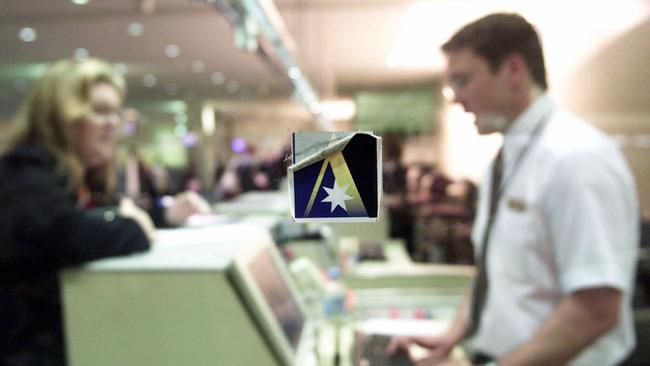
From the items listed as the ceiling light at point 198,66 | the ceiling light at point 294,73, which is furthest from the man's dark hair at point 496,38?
the ceiling light at point 198,66

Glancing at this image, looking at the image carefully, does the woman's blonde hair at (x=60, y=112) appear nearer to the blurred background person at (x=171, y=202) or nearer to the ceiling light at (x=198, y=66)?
the blurred background person at (x=171, y=202)

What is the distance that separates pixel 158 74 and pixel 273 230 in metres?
1.90

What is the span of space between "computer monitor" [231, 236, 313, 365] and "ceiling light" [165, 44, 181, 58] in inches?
73.5

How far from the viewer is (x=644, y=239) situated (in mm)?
2443

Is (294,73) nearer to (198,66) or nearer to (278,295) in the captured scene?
(198,66)

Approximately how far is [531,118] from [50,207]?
1.90ft

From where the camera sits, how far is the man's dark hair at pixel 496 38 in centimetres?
39

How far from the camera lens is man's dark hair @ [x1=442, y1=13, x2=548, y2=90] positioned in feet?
1.29

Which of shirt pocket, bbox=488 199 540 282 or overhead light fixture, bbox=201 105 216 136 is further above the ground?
overhead light fixture, bbox=201 105 216 136

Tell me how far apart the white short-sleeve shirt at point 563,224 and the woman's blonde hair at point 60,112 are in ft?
1.94

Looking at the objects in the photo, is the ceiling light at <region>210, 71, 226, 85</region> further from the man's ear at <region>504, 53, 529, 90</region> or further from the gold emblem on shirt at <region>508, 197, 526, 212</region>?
the man's ear at <region>504, 53, 529, 90</region>

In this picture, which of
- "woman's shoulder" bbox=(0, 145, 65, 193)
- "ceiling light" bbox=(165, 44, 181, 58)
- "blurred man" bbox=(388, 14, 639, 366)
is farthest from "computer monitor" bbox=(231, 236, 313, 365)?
"ceiling light" bbox=(165, 44, 181, 58)

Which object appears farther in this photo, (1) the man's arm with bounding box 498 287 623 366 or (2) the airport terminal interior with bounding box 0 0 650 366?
(1) the man's arm with bounding box 498 287 623 366

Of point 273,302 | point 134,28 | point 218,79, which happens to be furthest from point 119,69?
point 273,302
